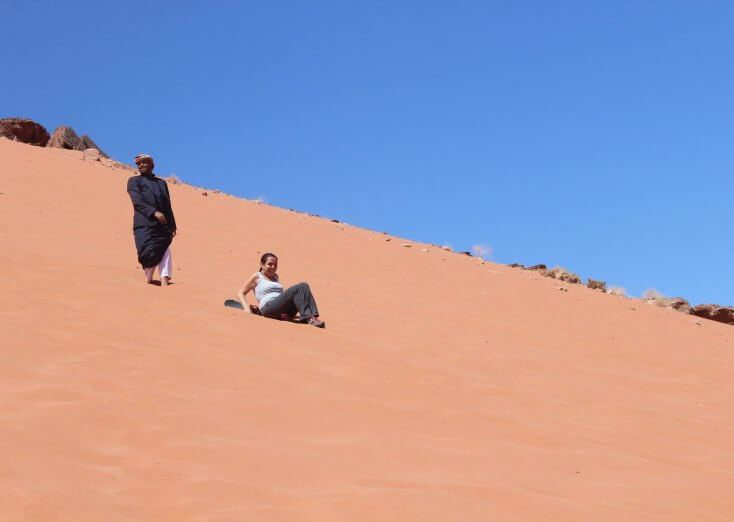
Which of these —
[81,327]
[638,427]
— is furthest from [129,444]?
[638,427]

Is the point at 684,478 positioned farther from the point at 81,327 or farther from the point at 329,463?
the point at 81,327

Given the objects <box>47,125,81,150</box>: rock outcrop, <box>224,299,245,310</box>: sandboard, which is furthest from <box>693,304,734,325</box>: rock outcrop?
<box>47,125,81,150</box>: rock outcrop

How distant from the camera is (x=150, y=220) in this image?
9234mm

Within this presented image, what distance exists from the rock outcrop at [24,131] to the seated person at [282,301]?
17337 millimetres

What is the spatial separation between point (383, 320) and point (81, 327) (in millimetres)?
4133

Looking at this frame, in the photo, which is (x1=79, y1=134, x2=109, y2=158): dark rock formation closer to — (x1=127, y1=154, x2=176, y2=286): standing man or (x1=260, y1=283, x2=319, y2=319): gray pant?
(x1=127, y1=154, x2=176, y2=286): standing man

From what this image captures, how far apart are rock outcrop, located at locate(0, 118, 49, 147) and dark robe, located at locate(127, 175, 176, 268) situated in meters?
15.9

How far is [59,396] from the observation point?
15.1 feet

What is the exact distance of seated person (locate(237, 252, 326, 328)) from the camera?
27.5 feet

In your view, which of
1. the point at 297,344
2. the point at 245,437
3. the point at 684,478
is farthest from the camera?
the point at 297,344

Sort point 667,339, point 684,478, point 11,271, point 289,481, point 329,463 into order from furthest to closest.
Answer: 1. point 667,339
2. point 11,271
3. point 684,478
4. point 329,463
5. point 289,481

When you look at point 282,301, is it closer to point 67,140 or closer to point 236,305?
point 236,305

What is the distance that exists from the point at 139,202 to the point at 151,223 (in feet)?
0.87

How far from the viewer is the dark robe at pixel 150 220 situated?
9.03 metres
